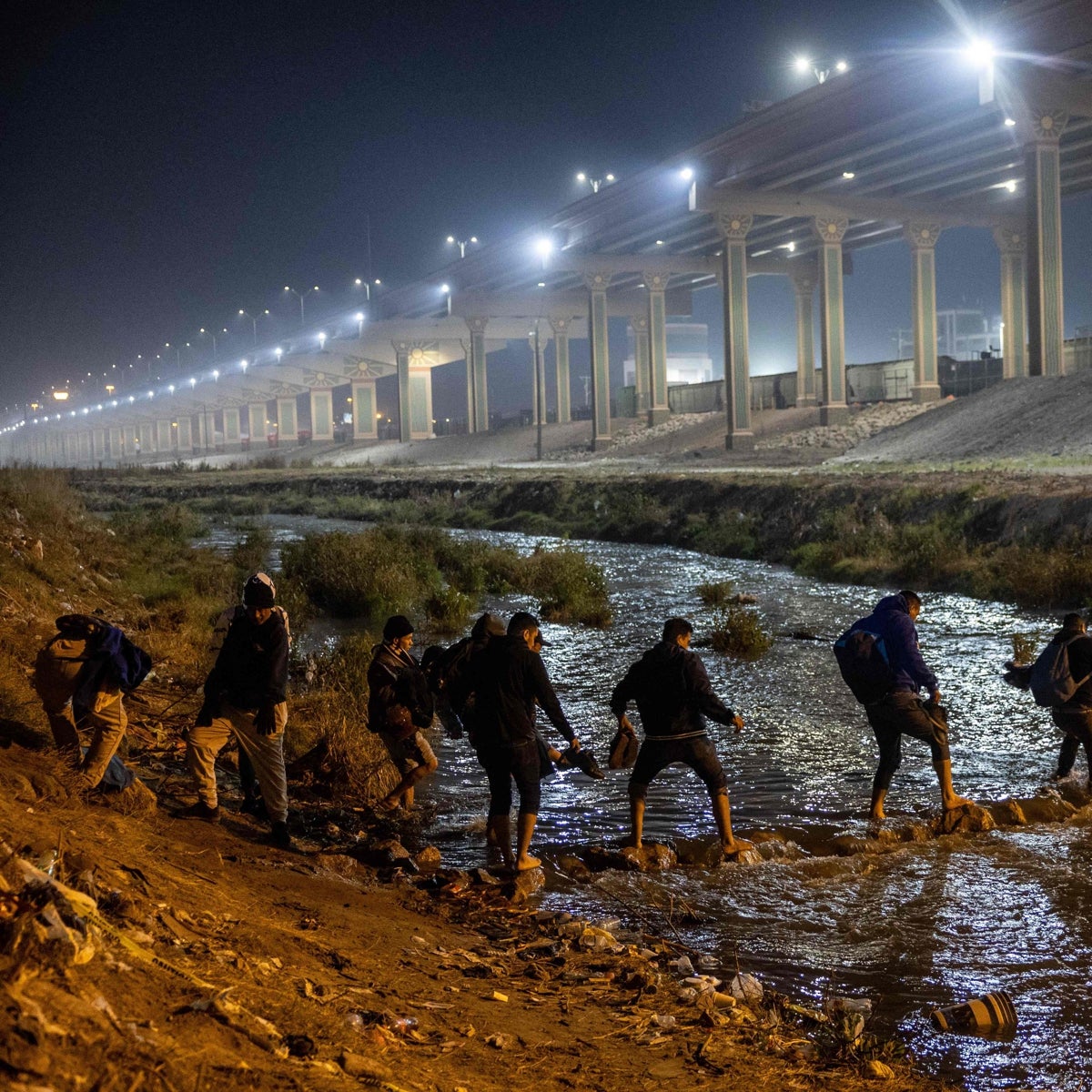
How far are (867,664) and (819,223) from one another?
43.5 meters

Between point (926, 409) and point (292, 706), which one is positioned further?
point (926, 409)

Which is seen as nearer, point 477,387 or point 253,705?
point 253,705

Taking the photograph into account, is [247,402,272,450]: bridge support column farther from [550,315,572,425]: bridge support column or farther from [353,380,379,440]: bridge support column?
[550,315,572,425]: bridge support column

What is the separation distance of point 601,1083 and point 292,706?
7.85 meters

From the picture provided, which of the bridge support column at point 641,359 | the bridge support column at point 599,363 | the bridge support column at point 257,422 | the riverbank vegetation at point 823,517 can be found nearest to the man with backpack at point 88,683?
the riverbank vegetation at point 823,517

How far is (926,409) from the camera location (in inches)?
1822

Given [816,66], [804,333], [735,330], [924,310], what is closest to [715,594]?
[816,66]

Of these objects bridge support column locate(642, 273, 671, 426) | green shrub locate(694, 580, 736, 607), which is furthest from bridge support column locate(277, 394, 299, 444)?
green shrub locate(694, 580, 736, 607)

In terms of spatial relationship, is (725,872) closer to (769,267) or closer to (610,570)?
(610,570)

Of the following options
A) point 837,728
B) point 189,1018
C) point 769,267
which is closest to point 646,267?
point 769,267

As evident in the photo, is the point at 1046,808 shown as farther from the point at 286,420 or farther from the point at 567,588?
the point at 286,420

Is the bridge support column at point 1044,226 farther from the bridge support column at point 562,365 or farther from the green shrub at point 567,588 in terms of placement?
the bridge support column at point 562,365

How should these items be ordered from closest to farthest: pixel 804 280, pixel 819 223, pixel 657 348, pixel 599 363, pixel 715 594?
pixel 715 594 < pixel 819 223 < pixel 657 348 < pixel 599 363 < pixel 804 280

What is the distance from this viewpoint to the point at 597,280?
63.2 m
